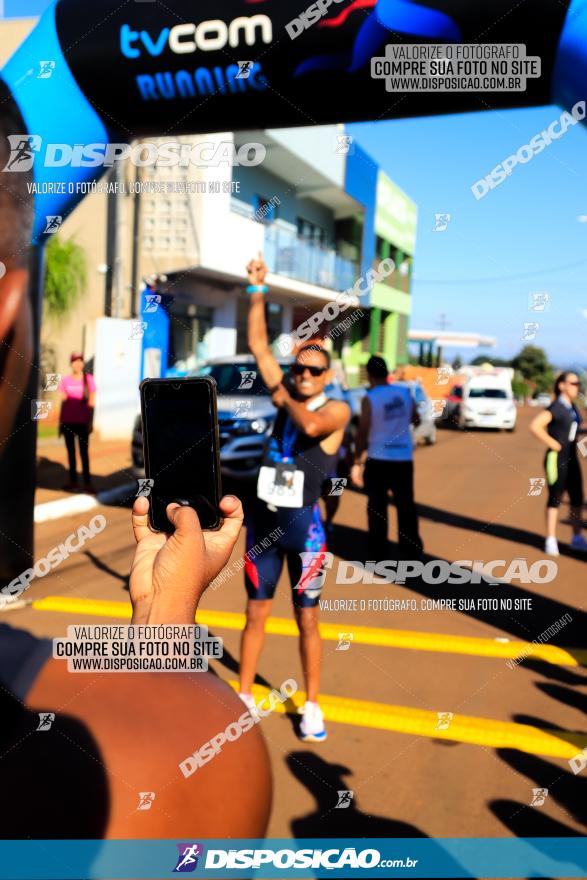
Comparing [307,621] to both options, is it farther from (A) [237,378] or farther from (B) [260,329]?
(A) [237,378]

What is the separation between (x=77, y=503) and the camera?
832 cm

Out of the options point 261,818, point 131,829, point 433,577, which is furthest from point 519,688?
point 131,829

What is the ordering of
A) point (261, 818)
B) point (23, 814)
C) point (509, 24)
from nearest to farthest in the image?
point (23, 814)
point (261, 818)
point (509, 24)

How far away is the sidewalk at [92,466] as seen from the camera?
902 cm

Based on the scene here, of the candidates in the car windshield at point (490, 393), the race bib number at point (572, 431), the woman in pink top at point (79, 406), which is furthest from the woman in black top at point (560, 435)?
the car windshield at point (490, 393)

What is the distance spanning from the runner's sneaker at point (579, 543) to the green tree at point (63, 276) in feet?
37.4

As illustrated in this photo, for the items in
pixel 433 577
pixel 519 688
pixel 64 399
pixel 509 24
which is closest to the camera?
pixel 509 24

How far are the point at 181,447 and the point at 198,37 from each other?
357 centimetres

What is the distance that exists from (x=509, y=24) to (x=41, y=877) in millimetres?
4304

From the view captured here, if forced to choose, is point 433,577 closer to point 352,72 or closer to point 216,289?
point 352,72

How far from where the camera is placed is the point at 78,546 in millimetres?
6832

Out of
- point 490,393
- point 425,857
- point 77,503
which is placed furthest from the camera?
point 490,393

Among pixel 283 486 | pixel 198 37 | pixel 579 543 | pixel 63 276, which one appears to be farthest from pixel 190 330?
pixel 283 486

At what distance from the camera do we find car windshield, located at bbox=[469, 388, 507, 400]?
23748 mm
